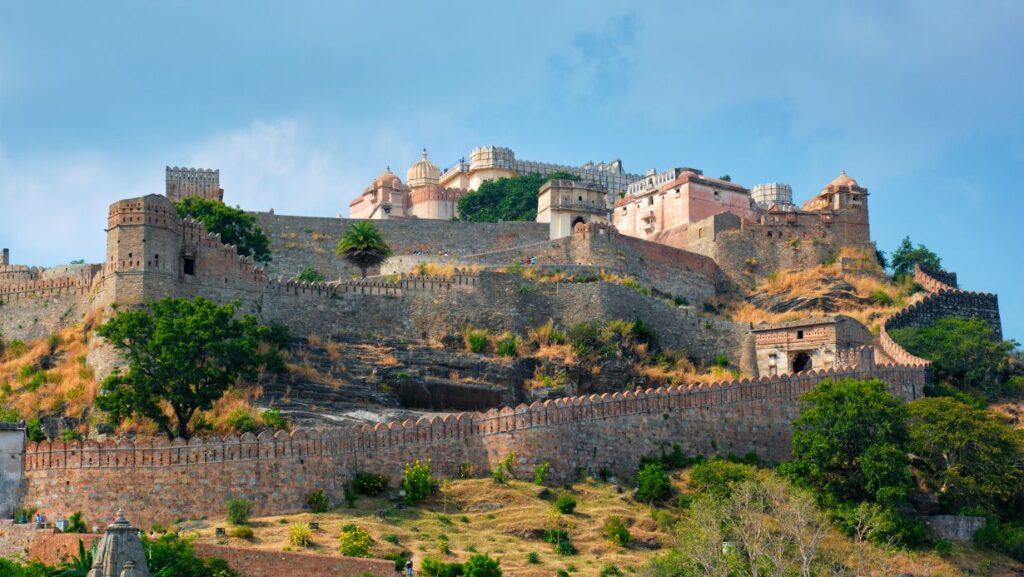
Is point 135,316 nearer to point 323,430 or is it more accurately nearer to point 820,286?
point 323,430

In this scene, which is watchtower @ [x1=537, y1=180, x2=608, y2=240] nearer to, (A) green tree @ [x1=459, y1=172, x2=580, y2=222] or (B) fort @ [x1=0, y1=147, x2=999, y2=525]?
(B) fort @ [x1=0, y1=147, x2=999, y2=525]

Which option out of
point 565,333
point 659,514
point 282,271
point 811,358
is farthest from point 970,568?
point 282,271

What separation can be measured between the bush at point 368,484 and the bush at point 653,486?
7.47 meters

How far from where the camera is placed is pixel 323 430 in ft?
134

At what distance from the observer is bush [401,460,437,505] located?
40.8 metres

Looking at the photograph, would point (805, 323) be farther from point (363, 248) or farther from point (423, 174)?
point (423, 174)

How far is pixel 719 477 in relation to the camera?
144 ft

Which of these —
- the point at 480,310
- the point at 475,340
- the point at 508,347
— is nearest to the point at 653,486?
the point at 508,347

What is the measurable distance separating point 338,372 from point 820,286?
25748 millimetres

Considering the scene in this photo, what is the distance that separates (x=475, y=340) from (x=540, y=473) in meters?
12.1

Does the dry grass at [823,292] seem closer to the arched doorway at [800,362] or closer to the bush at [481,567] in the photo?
the arched doorway at [800,362]

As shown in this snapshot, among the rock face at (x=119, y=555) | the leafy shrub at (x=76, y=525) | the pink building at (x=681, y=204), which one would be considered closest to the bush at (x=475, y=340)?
the leafy shrub at (x=76, y=525)

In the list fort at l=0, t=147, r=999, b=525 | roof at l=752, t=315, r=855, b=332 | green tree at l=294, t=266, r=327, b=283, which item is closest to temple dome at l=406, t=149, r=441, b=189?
fort at l=0, t=147, r=999, b=525

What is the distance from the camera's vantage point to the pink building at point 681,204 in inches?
3103
